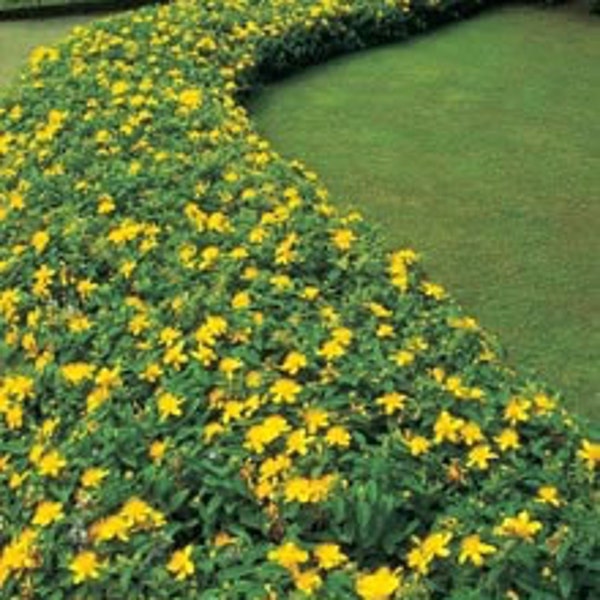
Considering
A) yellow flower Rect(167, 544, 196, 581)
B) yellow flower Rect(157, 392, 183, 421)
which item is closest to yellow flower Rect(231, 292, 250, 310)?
yellow flower Rect(157, 392, 183, 421)

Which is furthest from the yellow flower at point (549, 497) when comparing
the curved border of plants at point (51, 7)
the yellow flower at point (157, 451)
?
the curved border of plants at point (51, 7)

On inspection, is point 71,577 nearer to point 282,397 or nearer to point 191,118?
point 282,397

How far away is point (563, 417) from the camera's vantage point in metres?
3.32

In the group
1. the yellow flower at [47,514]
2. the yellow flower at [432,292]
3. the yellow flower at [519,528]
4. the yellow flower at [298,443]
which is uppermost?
the yellow flower at [298,443]

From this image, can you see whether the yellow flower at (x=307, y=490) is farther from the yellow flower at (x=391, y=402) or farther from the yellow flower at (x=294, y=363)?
the yellow flower at (x=294, y=363)

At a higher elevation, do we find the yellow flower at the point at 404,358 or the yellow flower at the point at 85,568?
the yellow flower at the point at 404,358

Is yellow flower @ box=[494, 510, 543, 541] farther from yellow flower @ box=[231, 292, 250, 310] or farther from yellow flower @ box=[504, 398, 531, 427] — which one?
yellow flower @ box=[231, 292, 250, 310]

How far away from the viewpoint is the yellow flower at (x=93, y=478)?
3.03 m

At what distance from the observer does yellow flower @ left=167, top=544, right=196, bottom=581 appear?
2734mm

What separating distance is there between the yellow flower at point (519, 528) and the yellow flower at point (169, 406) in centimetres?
93

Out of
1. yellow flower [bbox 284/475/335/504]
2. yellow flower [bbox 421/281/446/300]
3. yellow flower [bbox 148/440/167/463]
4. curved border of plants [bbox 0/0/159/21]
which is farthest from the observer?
curved border of plants [bbox 0/0/159/21]

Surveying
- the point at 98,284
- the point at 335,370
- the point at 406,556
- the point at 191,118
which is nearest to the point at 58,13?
the point at 191,118

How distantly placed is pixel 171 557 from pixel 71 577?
0.23m

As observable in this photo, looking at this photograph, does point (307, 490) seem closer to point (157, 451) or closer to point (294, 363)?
point (157, 451)
